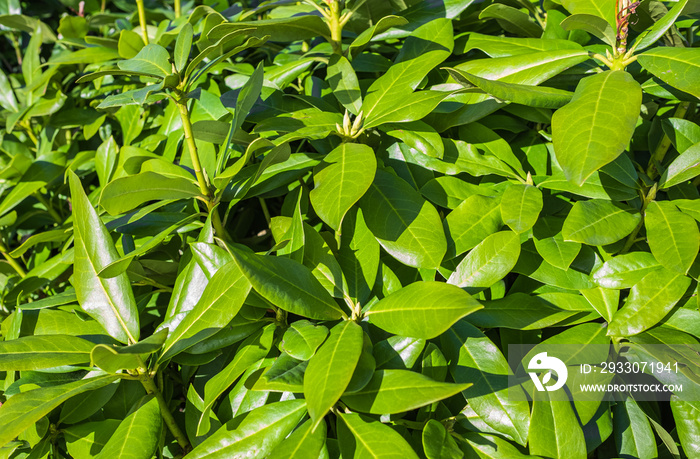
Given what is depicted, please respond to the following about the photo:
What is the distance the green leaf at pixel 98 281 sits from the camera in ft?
→ 3.86

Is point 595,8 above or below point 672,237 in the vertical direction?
above

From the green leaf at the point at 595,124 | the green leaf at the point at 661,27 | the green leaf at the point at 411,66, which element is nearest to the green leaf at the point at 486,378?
the green leaf at the point at 595,124

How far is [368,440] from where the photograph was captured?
94 cm

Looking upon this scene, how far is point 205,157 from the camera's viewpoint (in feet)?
4.70

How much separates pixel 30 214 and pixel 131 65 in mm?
1005

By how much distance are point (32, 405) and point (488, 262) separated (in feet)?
3.01

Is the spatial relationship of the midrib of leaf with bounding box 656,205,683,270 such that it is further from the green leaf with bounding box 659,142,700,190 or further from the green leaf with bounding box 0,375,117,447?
the green leaf with bounding box 0,375,117,447

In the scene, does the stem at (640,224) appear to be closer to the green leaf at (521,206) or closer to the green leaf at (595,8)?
the green leaf at (521,206)

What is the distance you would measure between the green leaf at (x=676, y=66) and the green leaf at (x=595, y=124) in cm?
8

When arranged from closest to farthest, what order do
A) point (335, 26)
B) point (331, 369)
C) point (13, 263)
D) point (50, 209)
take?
point (331, 369), point (335, 26), point (13, 263), point (50, 209)

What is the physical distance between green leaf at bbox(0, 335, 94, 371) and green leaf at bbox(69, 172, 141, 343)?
0.24 ft

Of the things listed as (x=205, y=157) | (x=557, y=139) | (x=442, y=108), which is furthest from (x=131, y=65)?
(x=557, y=139)

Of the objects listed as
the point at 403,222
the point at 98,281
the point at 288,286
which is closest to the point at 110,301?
the point at 98,281

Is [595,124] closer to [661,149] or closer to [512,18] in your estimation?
[661,149]
